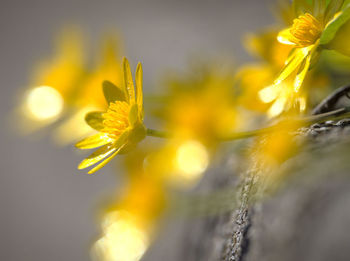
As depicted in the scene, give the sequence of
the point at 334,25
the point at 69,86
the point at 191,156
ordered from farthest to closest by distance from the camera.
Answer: the point at 69,86 < the point at 191,156 < the point at 334,25

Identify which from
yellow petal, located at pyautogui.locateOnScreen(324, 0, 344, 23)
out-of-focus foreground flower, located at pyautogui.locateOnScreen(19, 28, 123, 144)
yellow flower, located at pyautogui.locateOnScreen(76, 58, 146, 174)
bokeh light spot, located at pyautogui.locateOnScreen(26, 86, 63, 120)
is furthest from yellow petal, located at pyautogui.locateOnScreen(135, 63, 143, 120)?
bokeh light spot, located at pyautogui.locateOnScreen(26, 86, 63, 120)

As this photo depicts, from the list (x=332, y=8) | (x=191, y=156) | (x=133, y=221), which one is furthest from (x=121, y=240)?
(x=332, y=8)

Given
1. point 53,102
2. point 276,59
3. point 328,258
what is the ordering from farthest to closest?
point 53,102 → point 276,59 → point 328,258

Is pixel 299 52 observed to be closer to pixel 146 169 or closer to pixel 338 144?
pixel 338 144

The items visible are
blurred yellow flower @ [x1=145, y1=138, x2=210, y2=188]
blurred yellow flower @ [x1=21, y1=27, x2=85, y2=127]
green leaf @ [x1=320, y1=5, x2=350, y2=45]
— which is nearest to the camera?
green leaf @ [x1=320, y1=5, x2=350, y2=45]

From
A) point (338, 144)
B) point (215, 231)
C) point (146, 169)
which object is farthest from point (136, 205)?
point (338, 144)

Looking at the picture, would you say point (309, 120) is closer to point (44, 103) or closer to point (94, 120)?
point (94, 120)

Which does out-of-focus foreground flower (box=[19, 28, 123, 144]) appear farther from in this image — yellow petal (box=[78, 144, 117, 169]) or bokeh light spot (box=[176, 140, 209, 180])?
yellow petal (box=[78, 144, 117, 169])
